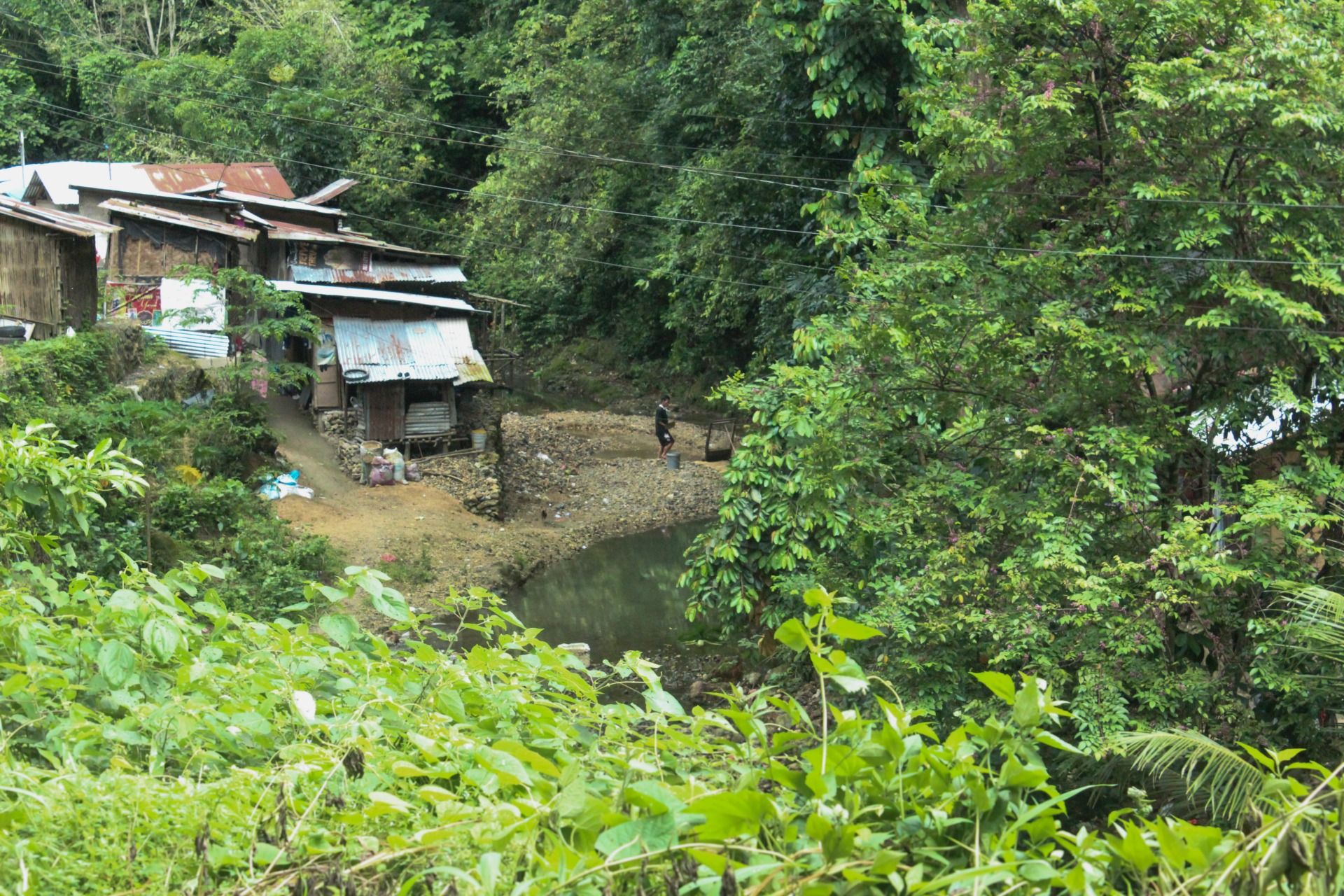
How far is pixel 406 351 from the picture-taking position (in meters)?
20.9

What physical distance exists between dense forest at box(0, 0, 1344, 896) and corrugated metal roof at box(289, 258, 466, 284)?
18.1 ft

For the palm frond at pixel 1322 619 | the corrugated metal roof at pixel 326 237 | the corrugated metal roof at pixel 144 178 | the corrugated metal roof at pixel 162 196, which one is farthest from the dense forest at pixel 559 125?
the corrugated metal roof at pixel 162 196

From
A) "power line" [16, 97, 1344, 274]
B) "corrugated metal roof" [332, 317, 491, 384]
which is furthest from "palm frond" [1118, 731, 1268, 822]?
"corrugated metal roof" [332, 317, 491, 384]

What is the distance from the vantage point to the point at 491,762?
2.20 meters

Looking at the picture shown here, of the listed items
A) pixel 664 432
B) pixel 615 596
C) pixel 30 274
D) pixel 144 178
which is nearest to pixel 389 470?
pixel 615 596

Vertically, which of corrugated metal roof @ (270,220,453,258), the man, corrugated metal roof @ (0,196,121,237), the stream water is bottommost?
the stream water

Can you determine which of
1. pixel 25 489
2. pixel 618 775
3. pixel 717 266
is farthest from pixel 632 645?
pixel 618 775

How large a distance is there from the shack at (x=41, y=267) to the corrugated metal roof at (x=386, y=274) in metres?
6.14

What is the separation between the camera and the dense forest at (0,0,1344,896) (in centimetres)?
202

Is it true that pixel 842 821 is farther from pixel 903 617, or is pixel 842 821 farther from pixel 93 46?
pixel 93 46

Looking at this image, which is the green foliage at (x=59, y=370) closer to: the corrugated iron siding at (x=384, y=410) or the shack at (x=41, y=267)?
the shack at (x=41, y=267)

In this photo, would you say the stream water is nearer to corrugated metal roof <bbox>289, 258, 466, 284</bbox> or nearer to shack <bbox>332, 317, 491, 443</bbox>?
shack <bbox>332, 317, 491, 443</bbox>

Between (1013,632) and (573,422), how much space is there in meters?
20.8

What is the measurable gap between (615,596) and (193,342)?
913 centimetres
